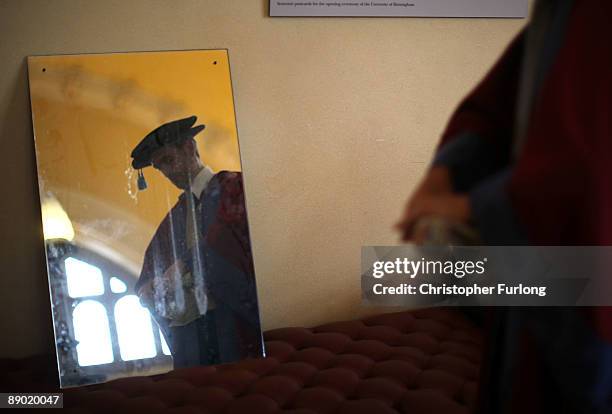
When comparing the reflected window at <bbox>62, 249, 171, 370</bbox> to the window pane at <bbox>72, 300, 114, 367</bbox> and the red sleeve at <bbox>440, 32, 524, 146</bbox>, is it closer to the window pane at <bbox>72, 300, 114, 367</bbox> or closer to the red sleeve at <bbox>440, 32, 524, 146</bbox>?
the window pane at <bbox>72, 300, 114, 367</bbox>

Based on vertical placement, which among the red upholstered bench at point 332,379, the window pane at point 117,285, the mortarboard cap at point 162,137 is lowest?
the red upholstered bench at point 332,379

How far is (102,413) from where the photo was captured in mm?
1928

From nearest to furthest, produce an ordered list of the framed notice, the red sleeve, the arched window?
the red sleeve, the arched window, the framed notice

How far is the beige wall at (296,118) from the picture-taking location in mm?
2361

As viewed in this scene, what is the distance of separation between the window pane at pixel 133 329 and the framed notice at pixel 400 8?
105cm

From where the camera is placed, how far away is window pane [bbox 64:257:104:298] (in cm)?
226

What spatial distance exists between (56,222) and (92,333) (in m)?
0.36

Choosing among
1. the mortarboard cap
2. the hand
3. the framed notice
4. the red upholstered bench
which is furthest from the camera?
the framed notice

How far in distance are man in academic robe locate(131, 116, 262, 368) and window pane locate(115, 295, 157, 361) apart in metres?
0.03

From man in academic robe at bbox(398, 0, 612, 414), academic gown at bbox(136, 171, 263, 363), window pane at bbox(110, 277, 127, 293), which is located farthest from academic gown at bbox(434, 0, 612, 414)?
window pane at bbox(110, 277, 127, 293)

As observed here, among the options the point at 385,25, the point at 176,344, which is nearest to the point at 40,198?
the point at 176,344

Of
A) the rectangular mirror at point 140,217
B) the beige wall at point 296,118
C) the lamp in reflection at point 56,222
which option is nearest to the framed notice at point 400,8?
the beige wall at point 296,118

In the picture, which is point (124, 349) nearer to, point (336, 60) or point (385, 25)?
point (336, 60)

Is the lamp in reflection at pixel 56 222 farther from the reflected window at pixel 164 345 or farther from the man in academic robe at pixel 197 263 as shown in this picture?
the reflected window at pixel 164 345
